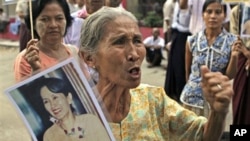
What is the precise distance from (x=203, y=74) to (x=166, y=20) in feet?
26.1

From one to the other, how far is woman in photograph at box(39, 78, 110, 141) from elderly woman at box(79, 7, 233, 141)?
15.1 inches

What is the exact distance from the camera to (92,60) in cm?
192

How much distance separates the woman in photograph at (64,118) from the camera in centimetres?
139

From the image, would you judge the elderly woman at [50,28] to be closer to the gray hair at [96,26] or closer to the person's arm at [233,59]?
the gray hair at [96,26]

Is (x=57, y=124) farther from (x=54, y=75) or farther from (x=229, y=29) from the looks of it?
(x=229, y=29)

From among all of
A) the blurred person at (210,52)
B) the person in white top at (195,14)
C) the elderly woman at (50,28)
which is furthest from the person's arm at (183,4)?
the elderly woman at (50,28)

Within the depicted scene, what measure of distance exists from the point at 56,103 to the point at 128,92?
56cm

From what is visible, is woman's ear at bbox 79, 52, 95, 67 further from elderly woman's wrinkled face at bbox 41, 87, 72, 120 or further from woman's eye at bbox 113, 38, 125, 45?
elderly woman's wrinkled face at bbox 41, 87, 72, 120

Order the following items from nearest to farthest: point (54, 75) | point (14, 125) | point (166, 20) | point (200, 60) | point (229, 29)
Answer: point (54, 75) < point (200, 60) < point (229, 29) < point (14, 125) < point (166, 20)

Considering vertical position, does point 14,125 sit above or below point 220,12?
below

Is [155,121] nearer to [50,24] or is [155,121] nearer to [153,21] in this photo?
[50,24]

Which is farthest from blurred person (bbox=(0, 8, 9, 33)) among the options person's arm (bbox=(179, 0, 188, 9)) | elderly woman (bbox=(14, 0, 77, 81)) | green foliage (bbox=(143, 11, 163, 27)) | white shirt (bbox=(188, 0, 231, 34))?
elderly woman (bbox=(14, 0, 77, 81))

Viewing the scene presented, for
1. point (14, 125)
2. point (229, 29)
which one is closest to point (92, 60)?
point (229, 29)

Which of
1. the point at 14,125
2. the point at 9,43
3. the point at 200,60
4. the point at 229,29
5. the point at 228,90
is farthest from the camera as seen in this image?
the point at 9,43
